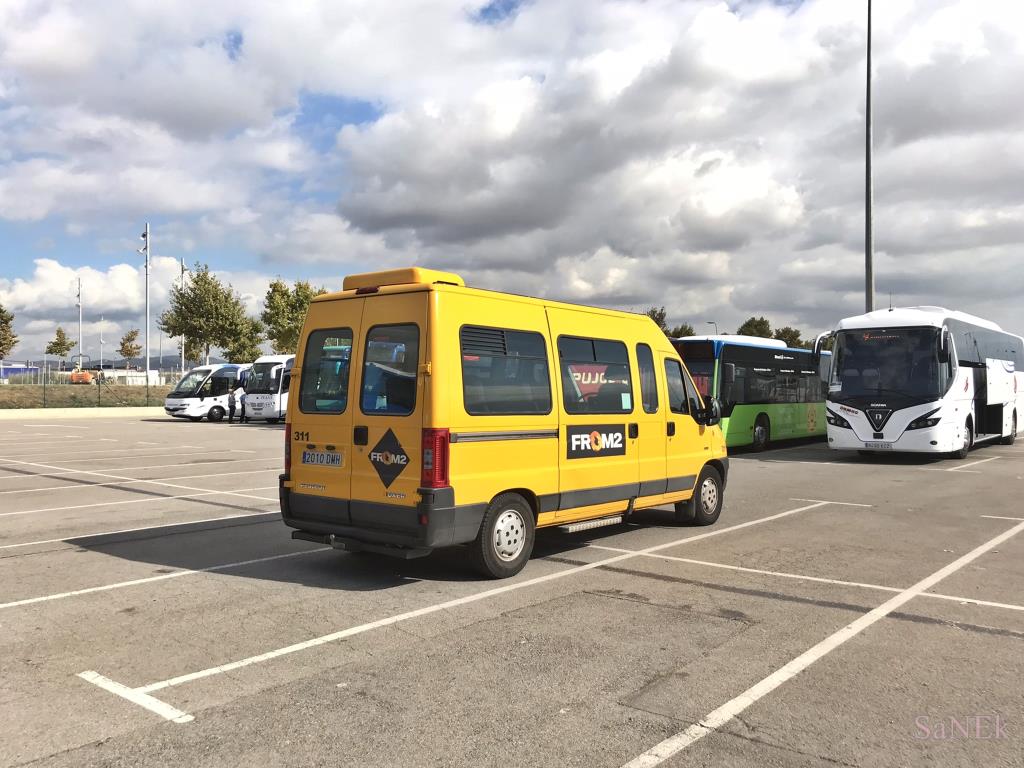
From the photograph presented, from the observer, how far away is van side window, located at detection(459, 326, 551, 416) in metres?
6.71

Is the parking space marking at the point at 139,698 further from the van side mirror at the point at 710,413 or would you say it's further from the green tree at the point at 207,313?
the green tree at the point at 207,313

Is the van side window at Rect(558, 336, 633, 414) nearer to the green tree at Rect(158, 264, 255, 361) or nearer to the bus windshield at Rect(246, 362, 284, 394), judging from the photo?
the bus windshield at Rect(246, 362, 284, 394)

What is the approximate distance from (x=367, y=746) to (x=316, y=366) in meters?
4.21

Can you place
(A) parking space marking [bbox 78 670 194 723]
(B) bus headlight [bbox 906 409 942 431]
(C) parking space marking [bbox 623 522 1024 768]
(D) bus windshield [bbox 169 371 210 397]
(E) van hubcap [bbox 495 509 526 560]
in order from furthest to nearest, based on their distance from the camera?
(D) bus windshield [bbox 169 371 210 397] < (B) bus headlight [bbox 906 409 942 431] < (E) van hubcap [bbox 495 509 526 560] < (A) parking space marking [bbox 78 670 194 723] < (C) parking space marking [bbox 623 522 1024 768]

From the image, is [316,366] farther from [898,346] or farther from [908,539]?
[898,346]

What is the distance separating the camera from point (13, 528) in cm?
950

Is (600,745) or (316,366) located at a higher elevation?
(316,366)

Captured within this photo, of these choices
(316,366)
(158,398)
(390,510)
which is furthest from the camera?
(158,398)

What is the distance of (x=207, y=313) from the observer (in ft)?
185

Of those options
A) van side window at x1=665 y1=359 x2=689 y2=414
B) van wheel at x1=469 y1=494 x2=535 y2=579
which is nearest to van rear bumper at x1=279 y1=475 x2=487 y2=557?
van wheel at x1=469 y1=494 x2=535 y2=579

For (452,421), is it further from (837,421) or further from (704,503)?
(837,421)

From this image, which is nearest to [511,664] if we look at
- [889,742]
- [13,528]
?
[889,742]

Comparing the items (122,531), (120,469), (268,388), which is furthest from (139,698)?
(268,388)

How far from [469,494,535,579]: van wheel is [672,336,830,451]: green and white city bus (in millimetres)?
11971
